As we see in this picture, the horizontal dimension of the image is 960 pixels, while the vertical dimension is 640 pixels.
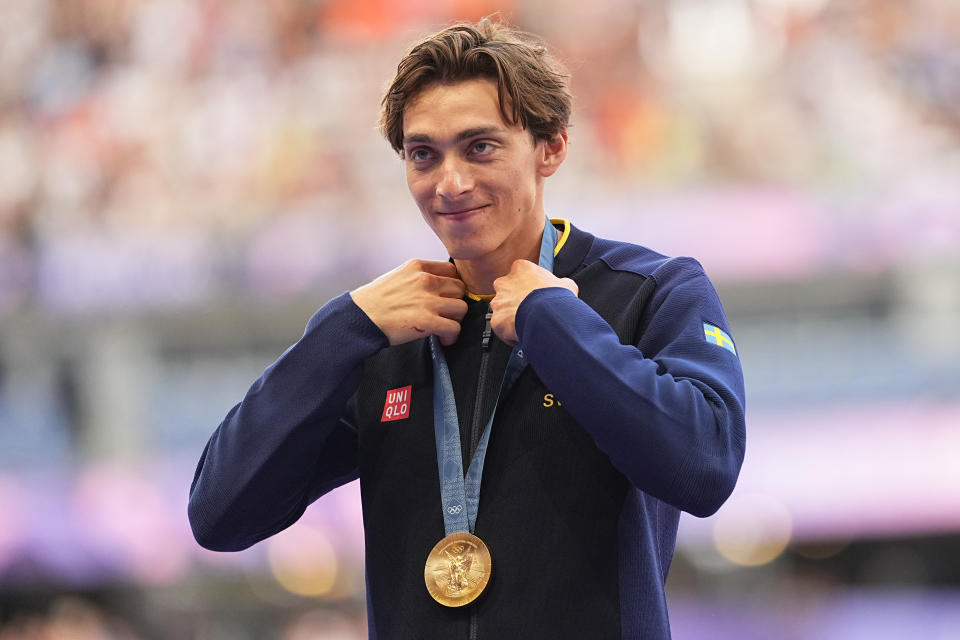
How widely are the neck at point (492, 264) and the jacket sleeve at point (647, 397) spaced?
304 mm

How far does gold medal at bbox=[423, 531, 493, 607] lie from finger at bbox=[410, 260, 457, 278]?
570mm

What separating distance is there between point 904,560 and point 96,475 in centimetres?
899

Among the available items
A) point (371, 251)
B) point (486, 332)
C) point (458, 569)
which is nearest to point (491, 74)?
point (486, 332)

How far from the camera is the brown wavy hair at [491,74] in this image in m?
2.28

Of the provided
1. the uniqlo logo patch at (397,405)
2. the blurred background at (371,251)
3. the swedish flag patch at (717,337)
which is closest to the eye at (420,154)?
the uniqlo logo patch at (397,405)

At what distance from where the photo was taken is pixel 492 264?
2.40 metres

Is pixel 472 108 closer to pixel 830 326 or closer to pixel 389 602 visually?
pixel 389 602

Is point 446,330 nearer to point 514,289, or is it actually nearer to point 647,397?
point 514,289

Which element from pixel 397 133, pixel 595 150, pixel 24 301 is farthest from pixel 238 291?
pixel 397 133

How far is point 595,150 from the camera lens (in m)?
13.2

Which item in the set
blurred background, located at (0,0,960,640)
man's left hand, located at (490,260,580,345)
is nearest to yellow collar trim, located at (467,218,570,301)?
man's left hand, located at (490,260,580,345)

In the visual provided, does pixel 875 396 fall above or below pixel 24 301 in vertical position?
below

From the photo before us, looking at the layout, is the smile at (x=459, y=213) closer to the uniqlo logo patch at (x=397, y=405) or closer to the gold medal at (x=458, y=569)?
the uniqlo logo patch at (x=397, y=405)

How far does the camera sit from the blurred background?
12070 millimetres
